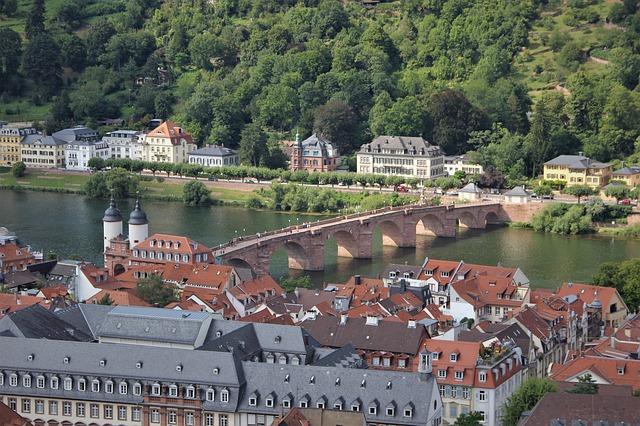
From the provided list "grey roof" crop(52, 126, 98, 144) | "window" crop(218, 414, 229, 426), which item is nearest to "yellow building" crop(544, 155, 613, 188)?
"grey roof" crop(52, 126, 98, 144)

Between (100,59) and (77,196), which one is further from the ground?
(100,59)

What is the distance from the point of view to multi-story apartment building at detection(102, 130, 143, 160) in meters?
133

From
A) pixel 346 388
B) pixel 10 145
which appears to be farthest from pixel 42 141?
pixel 346 388

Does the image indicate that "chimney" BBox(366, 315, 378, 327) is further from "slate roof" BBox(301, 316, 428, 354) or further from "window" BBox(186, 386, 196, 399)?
"window" BBox(186, 386, 196, 399)

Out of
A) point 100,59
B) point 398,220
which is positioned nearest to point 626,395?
point 398,220

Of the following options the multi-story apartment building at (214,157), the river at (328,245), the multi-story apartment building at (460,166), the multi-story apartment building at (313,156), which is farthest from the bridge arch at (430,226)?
the multi-story apartment building at (214,157)

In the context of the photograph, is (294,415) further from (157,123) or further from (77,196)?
(157,123)

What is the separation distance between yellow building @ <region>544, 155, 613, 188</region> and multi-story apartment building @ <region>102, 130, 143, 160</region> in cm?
3577

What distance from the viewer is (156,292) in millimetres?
65938

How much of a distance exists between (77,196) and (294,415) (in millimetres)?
79021

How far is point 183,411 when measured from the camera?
49125 millimetres

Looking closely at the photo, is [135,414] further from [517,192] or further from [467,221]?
[517,192]

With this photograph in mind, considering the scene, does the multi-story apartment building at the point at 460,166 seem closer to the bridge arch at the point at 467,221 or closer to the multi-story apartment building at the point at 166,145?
the bridge arch at the point at 467,221

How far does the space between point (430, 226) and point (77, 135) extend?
42425mm
